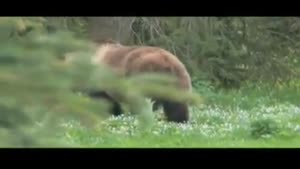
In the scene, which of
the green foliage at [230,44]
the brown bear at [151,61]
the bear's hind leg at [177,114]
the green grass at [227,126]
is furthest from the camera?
the green foliage at [230,44]

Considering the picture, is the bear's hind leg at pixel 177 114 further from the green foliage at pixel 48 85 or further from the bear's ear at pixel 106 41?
the green foliage at pixel 48 85

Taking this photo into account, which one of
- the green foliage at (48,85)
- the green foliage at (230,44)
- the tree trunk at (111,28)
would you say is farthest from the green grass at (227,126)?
the green foliage at (48,85)

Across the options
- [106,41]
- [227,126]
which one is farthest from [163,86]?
[106,41]

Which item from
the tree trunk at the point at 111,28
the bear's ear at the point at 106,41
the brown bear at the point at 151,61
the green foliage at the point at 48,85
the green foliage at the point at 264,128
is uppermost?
the tree trunk at the point at 111,28

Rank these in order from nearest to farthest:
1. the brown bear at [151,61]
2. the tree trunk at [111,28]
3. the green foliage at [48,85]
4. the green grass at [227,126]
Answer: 1. the green foliage at [48,85]
2. the green grass at [227,126]
3. the brown bear at [151,61]
4. the tree trunk at [111,28]

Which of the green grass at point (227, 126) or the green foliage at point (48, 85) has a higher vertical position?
the green grass at point (227, 126)

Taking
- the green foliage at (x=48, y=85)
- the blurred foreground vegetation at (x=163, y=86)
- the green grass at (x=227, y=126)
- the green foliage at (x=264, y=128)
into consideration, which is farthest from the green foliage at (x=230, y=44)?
the green foliage at (x=48, y=85)

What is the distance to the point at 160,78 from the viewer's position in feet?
3.48

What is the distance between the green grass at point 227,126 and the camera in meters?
3.19

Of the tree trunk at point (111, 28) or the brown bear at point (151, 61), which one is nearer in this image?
the brown bear at point (151, 61)

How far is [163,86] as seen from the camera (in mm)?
1057

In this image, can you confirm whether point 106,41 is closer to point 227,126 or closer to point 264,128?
point 227,126
